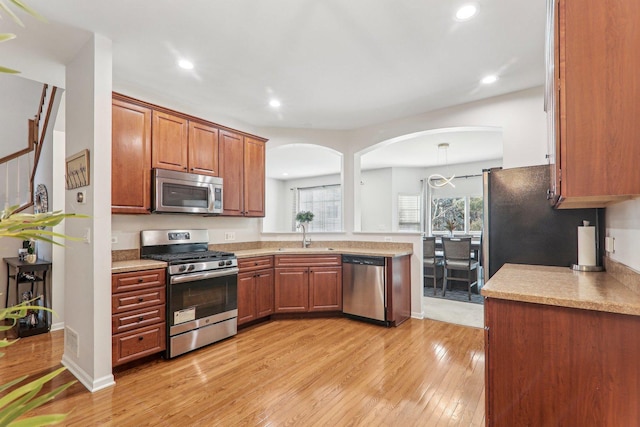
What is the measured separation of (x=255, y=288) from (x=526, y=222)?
9.28 feet

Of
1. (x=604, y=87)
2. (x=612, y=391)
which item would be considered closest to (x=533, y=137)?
(x=604, y=87)

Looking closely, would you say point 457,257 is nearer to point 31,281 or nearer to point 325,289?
point 325,289

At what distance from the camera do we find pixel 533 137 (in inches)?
136

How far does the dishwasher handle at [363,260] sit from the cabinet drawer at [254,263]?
940 mm

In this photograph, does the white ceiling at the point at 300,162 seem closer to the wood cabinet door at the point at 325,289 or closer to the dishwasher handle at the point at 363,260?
the dishwasher handle at the point at 363,260

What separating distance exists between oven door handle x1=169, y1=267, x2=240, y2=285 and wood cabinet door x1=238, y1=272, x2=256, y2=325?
21 centimetres

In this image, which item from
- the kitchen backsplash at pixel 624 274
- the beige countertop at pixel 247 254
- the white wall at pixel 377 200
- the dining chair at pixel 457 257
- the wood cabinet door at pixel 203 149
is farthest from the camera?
the white wall at pixel 377 200

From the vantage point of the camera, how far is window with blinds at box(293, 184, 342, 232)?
944 centimetres

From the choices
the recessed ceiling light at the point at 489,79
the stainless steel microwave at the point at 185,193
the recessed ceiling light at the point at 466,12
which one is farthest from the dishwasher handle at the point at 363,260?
the recessed ceiling light at the point at 466,12

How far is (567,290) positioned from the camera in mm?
1647

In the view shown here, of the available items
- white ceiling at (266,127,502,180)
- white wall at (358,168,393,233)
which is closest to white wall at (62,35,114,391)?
white ceiling at (266,127,502,180)

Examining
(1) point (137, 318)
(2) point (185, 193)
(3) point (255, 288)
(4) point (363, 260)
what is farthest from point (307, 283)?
(1) point (137, 318)

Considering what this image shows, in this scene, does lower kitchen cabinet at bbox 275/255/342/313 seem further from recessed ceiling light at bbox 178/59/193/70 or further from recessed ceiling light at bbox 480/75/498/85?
recessed ceiling light at bbox 480/75/498/85

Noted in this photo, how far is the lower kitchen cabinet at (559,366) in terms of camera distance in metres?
1.32
